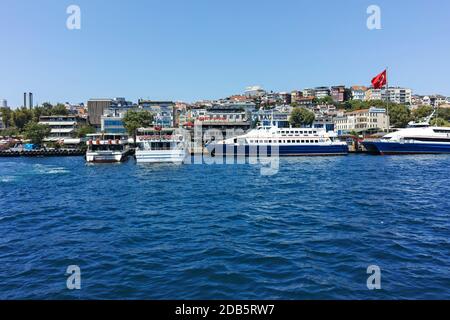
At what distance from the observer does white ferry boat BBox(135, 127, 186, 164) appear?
51.3 m

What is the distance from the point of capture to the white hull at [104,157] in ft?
174

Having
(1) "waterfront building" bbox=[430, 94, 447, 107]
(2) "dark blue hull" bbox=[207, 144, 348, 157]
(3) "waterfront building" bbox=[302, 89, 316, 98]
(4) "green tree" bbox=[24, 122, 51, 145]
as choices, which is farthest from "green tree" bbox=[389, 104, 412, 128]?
(1) "waterfront building" bbox=[430, 94, 447, 107]

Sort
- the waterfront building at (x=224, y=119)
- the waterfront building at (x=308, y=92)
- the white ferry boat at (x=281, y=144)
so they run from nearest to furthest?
the white ferry boat at (x=281, y=144)
the waterfront building at (x=224, y=119)
the waterfront building at (x=308, y=92)

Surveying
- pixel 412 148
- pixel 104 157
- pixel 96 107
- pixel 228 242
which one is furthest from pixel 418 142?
pixel 96 107

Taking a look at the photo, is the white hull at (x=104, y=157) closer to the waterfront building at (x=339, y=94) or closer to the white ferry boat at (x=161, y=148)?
the white ferry boat at (x=161, y=148)

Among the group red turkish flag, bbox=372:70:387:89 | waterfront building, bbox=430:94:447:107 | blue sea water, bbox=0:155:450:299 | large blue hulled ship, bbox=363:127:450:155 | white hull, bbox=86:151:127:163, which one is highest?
waterfront building, bbox=430:94:447:107

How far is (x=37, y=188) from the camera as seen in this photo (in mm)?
29906

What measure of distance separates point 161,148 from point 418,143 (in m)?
42.3

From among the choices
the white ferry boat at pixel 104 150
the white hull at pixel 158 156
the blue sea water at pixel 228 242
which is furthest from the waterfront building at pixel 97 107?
the blue sea water at pixel 228 242

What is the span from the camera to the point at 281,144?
6203 centimetres

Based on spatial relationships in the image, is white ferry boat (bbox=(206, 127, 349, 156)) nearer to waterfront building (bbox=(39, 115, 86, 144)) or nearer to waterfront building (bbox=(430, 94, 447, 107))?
waterfront building (bbox=(39, 115, 86, 144))

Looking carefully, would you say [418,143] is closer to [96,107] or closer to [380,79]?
[380,79]

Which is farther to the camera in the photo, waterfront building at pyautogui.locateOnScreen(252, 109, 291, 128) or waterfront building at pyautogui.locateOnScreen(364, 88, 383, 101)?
waterfront building at pyautogui.locateOnScreen(364, 88, 383, 101)

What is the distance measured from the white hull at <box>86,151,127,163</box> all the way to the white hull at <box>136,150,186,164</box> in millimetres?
4308
